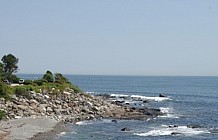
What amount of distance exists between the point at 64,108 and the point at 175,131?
19345mm

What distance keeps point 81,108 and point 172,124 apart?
49.7ft

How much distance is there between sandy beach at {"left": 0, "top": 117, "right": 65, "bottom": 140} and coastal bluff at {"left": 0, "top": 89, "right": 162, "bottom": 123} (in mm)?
3361

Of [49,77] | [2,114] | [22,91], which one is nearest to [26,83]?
[49,77]

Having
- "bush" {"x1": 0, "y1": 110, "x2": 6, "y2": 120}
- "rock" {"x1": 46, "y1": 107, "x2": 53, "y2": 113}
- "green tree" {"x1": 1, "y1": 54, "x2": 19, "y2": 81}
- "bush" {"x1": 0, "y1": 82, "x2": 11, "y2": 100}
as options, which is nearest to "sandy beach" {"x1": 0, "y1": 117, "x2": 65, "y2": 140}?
"bush" {"x1": 0, "y1": 110, "x2": 6, "y2": 120}

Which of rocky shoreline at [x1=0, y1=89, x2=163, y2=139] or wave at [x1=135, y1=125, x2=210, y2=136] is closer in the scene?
wave at [x1=135, y1=125, x2=210, y2=136]

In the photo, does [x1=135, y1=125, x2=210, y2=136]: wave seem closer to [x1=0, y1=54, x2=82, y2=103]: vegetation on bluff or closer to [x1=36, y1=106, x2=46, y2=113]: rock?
[x1=36, y1=106, x2=46, y2=113]: rock

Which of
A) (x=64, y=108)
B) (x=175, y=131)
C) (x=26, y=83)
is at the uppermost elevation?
(x=26, y=83)

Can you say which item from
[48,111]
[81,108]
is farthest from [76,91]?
[48,111]

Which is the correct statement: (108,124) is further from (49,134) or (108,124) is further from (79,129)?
(49,134)

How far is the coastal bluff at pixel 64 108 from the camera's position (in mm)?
62125

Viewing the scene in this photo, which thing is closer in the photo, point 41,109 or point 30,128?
point 30,128

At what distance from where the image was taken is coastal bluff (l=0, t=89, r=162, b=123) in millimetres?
62125

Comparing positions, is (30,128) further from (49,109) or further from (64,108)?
(64,108)

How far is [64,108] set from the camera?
68.2 m
